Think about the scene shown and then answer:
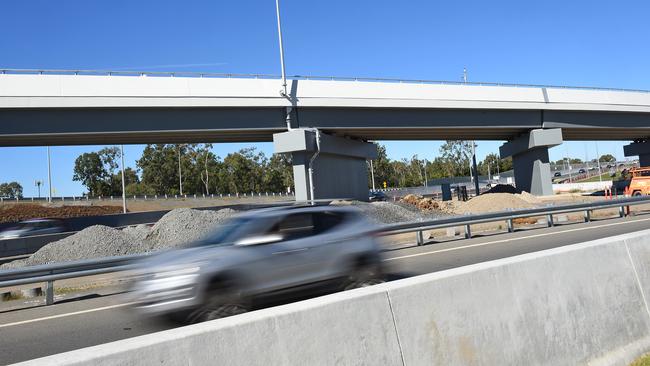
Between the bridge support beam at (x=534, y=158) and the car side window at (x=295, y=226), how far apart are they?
4196cm

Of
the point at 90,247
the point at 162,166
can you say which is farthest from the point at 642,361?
the point at 162,166

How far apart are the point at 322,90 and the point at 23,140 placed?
18098 mm

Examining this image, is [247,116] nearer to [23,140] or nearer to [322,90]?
[322,90]

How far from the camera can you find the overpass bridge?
29375 mm

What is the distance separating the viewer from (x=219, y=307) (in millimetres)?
6688

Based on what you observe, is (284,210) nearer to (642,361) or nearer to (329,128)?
(642,361)

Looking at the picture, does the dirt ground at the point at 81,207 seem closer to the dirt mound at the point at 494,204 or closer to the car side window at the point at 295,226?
the dirt mound at the point at 494,204

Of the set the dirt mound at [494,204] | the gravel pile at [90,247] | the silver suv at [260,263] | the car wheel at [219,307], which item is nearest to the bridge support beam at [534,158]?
the dirt mound at [494,204]

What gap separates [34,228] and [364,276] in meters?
28.9

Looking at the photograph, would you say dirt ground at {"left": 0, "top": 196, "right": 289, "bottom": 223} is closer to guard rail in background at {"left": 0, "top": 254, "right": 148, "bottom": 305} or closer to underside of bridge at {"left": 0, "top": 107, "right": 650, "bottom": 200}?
underside of bridge at {"left": 0, "top": 107, "right": 650, "bottom": 200}

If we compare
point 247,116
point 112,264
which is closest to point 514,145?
point 247,116

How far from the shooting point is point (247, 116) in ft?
112

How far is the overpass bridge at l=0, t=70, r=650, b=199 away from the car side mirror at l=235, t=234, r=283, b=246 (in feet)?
66.6

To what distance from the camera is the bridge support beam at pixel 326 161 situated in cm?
3450
